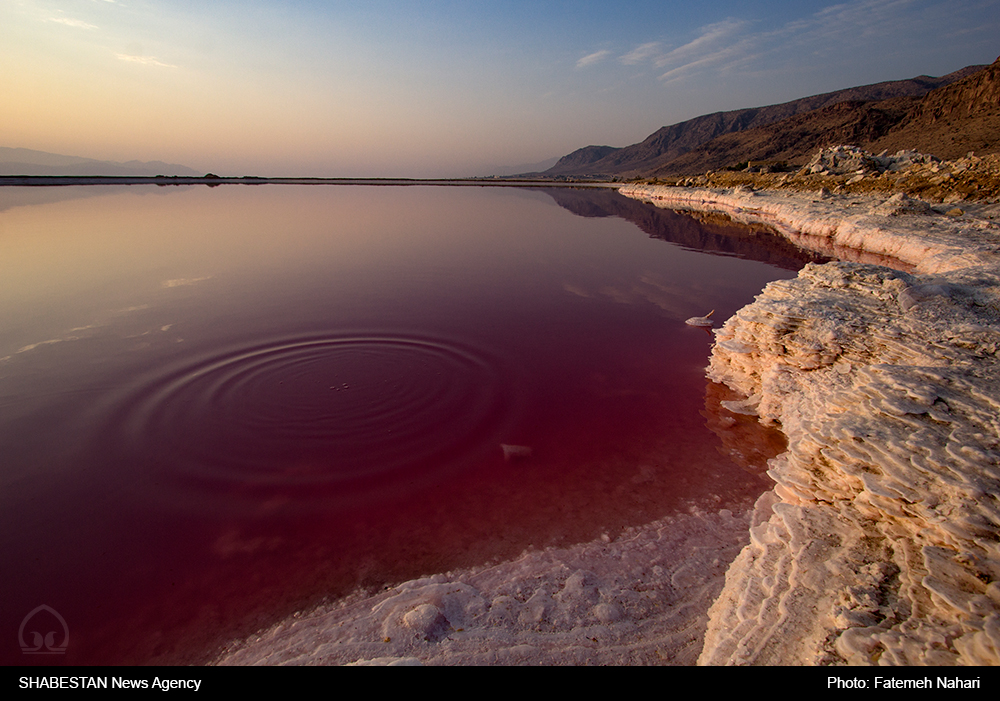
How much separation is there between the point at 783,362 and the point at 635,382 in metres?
2.20

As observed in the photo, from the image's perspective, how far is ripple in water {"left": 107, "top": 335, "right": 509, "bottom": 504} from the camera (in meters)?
5.20

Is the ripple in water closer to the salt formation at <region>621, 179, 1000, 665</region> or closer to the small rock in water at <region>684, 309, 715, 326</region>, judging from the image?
the salt formation at <region>621, 179, 1000, 665</region>

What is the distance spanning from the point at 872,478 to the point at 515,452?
3.58m

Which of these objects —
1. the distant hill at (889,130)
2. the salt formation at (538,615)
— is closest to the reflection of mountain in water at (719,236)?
the salt formation at (538,615)

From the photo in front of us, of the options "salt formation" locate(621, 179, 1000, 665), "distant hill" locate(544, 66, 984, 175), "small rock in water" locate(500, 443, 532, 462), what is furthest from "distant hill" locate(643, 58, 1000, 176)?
"small rock in water" locate(500, 443, 532, 462)

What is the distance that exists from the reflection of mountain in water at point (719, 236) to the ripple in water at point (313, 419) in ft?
48.6

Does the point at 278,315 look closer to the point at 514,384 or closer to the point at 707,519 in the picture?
the point at 514,384

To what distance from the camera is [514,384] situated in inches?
291

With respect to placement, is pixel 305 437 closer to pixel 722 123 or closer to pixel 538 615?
pixel 538 615

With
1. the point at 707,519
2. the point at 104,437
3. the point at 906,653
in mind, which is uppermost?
the point at 906,653

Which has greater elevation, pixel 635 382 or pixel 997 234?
pixel 997 234

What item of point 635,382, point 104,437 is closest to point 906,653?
point 635,382

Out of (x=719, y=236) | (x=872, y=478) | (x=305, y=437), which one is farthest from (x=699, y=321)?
(x=719, y=236)

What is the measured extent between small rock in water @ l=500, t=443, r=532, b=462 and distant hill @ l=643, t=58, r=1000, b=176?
4063 cm
